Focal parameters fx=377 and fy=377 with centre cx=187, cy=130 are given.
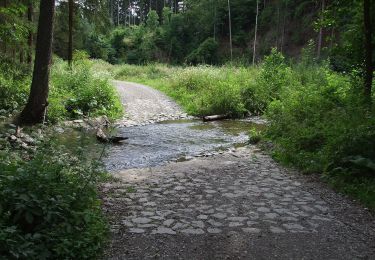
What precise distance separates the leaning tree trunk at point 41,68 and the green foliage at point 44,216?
701 cm

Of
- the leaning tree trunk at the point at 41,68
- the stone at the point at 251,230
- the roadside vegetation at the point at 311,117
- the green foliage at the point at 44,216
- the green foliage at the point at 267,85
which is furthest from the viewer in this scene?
the green foliage at the point at 267,85

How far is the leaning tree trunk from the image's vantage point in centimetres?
1085

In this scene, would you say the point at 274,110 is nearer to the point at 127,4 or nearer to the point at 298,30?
the point at 298,30

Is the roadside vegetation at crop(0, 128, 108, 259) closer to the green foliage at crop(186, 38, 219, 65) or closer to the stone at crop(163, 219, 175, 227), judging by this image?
the stone at crop(163, 219, 175, 227)

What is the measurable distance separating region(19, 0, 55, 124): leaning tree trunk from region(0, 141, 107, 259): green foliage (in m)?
7.01

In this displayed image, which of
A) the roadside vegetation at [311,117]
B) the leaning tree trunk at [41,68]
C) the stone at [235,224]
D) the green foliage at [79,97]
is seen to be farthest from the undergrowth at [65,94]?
the stone at [235,224]

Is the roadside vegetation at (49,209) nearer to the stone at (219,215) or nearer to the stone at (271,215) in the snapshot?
the stone at (219,215)

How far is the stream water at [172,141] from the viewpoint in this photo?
9320 millimetres

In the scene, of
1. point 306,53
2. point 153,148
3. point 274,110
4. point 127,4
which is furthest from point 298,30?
point 127,4

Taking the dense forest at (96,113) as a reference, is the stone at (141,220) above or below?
below

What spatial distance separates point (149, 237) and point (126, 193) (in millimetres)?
1814

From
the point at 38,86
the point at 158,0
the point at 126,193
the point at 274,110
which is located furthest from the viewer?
the point at 158,0

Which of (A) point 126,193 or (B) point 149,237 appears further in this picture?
(A) point 126,193

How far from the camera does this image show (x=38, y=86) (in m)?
11.4
